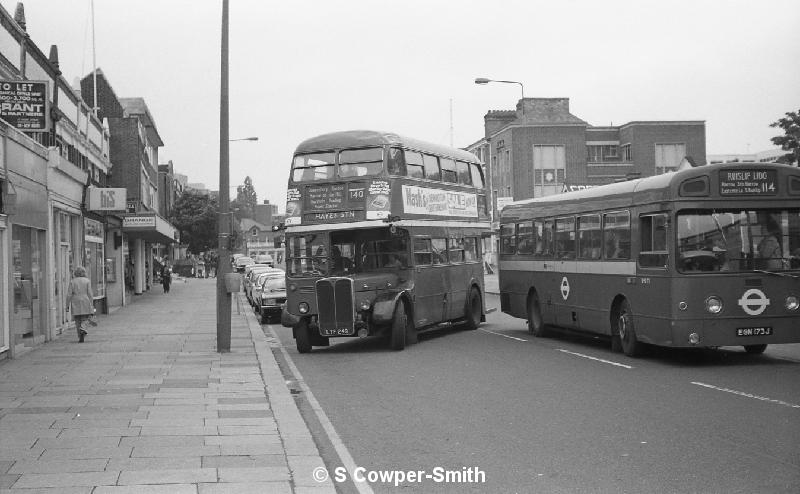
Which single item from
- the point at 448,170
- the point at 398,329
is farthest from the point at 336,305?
the point at 448,170

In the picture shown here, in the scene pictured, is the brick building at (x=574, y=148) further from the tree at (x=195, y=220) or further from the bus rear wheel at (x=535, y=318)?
the bus rear wheel at (x=535, y=318)

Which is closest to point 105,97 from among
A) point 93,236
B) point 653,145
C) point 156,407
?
point 93,236

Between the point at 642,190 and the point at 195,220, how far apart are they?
83916 mm

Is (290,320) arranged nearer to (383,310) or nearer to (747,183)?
(383,310)

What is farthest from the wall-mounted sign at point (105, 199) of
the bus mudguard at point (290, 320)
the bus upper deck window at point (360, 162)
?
the bus upper deck window at point (360, 162)

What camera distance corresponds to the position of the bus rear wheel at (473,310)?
890 inches

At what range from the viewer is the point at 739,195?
44.0 ft

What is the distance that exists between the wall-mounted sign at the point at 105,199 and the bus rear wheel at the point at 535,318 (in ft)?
45.3

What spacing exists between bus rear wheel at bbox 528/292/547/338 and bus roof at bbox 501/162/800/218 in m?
2.28

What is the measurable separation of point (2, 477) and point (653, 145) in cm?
6758

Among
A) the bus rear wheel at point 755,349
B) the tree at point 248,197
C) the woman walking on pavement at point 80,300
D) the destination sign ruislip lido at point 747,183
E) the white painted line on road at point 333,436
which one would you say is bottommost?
the white painted line on road at point 333,436

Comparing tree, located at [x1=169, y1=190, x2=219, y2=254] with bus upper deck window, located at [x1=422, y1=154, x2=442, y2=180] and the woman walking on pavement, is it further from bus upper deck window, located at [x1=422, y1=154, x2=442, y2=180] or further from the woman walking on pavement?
bus upper deck window, located at [x1=422, y1=154, x2=442, y2=180]

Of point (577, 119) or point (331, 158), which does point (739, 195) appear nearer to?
point (331, 158)

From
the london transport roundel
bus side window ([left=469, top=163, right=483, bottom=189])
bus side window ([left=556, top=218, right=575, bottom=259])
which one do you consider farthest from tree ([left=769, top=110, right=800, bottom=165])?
the london transport roundel
